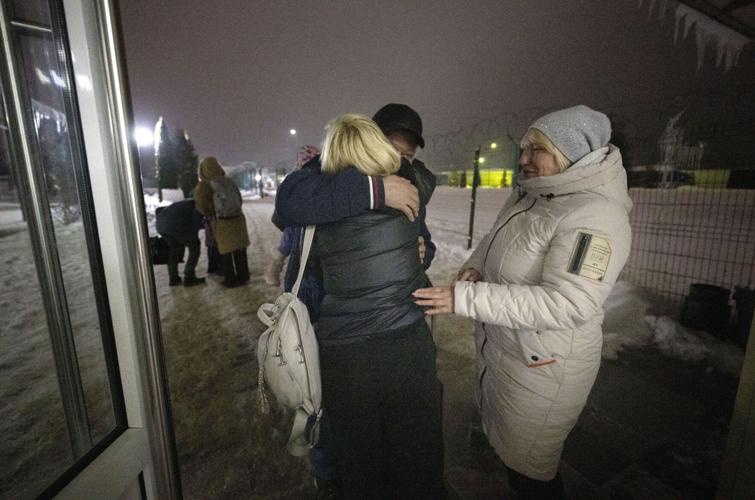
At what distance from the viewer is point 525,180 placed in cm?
151

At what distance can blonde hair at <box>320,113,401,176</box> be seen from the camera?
1.28 m

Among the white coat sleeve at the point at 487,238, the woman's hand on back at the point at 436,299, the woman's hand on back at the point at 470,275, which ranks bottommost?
the woman's hand on back at the point at 470,275

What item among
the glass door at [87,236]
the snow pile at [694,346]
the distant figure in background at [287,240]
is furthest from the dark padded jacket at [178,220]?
the snow pile at [694,346]

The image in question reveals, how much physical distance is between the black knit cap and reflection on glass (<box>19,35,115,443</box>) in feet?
4.29

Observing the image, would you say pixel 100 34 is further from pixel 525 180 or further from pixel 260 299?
pixel 260 299

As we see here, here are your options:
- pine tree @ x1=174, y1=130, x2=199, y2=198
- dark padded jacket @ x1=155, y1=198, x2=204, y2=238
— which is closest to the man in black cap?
dark padded jacket @ x1=155, y1=198, x2=204, y2=238

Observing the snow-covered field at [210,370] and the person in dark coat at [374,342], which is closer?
the person in dark coat at [374,342]

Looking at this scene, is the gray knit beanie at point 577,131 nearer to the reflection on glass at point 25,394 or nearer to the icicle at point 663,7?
the reflection on glass at point 25,394

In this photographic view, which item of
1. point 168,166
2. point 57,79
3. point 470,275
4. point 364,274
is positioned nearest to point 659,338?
point 470,275

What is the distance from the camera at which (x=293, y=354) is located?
1.36 metres

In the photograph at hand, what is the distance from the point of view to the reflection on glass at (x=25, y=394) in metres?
1.16

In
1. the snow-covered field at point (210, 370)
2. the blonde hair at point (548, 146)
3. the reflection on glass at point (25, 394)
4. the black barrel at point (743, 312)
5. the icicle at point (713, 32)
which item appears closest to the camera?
the reflection on glass at point (25, 394)

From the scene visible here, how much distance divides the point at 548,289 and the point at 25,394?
367cm

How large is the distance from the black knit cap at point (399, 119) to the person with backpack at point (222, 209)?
12.4 feet
